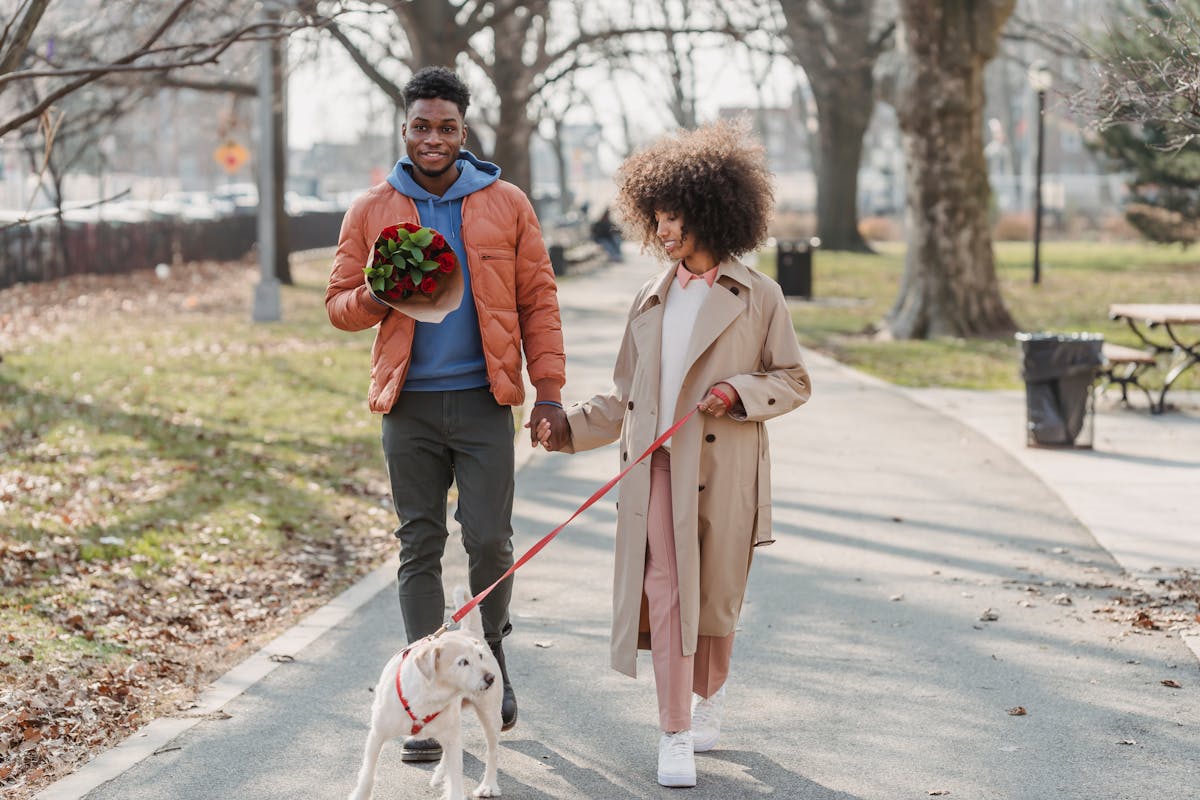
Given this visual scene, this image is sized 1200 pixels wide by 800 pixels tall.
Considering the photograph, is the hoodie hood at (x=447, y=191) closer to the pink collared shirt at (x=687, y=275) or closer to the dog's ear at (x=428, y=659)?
the pink collared shirt at (x=687, y=275)

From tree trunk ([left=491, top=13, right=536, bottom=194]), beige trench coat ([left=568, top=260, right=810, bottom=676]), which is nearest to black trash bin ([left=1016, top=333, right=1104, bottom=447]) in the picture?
→ beige trench coat ([left=568, top=260, right=810, bottom=676])

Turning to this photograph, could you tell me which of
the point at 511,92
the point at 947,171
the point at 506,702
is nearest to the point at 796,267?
the point at 511,92

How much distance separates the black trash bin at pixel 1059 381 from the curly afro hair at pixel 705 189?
690cm

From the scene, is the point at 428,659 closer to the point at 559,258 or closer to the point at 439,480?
the point at 439,480

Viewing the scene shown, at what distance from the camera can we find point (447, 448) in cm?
513

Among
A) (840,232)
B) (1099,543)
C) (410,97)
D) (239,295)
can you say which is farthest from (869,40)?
(410,97)

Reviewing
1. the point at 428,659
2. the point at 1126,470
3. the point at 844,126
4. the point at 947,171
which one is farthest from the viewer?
the point at 844,126

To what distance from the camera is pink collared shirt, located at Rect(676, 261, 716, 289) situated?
4.93m

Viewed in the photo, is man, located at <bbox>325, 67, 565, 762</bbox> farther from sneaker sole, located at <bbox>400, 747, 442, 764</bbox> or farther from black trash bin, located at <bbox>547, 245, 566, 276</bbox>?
black trash bin, located at <bbox>547, 245, 566, 276</bbox>

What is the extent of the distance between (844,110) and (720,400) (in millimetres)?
36401

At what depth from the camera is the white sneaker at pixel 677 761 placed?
4.80 metres

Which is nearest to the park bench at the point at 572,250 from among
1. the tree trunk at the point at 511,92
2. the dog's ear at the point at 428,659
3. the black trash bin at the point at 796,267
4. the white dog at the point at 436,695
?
the tree trunk at the point at 511,92

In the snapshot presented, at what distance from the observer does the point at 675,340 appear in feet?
16.1

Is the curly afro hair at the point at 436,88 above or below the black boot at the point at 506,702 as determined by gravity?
above
